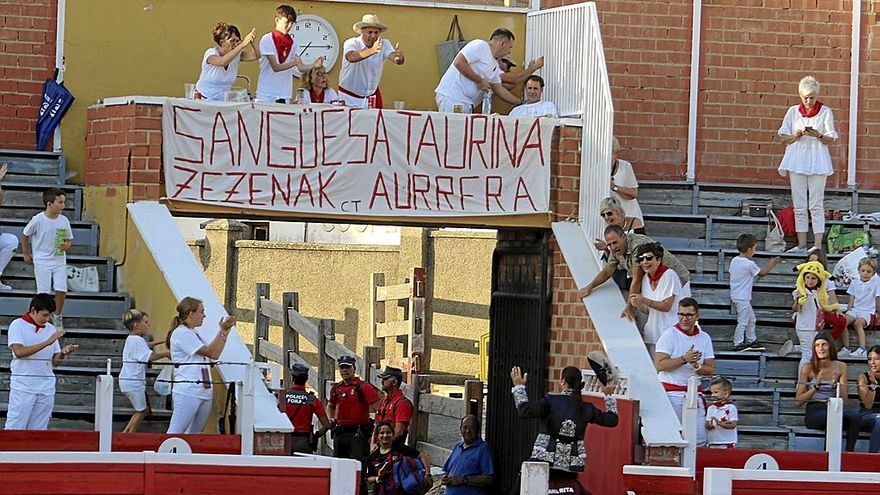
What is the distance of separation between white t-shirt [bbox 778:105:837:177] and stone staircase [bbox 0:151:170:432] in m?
6.51

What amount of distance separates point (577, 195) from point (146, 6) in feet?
15.4

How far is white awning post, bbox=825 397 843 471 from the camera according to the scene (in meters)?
13.5

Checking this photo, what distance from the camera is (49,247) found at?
572 inches

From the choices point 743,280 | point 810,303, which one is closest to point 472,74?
point 743,280

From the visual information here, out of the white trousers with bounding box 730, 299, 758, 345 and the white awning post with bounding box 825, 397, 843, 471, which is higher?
the white trousers with bounding box 730, 299, 758, 345

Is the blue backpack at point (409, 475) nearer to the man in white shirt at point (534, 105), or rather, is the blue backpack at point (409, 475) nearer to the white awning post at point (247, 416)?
the white awning post at point (247, 416)

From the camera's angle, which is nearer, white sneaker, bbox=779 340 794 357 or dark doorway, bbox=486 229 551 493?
white sneaker, bbox=779 340 794 357

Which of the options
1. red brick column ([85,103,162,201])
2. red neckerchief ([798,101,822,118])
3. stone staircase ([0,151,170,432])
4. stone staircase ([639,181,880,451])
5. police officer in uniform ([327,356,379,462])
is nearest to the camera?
stone staircase ([0,151,170,432])

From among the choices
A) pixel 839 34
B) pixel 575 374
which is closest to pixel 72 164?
pixel 575 374

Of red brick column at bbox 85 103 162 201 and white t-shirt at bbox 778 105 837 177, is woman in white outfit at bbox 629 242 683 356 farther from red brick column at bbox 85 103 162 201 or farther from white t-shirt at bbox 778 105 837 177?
red brick column at bbox 85 103 162 201

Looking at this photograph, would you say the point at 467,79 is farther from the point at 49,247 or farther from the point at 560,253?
the point at 49,247

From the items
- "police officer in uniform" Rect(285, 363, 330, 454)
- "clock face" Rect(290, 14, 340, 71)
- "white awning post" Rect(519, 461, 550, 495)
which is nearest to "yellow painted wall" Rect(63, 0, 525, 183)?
"clock face" Rect(290, 14, 340, 71)

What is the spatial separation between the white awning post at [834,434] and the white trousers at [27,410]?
580 centimetres

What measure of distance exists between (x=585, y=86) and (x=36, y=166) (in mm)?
5224
